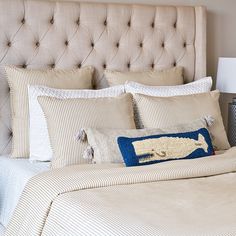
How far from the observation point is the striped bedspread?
161 cm

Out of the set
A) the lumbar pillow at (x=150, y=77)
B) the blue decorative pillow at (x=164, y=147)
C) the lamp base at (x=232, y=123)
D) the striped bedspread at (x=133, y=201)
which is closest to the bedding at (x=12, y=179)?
the striped bedspread at (x=133, y=201)

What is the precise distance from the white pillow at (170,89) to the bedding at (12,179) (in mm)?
703

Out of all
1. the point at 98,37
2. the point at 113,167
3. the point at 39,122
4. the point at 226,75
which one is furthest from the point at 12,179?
the point at 226,75

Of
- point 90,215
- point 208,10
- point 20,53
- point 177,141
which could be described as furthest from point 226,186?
point 208,10

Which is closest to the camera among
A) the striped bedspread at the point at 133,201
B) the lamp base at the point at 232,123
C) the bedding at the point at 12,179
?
the striped bedspread at the point at 133,201

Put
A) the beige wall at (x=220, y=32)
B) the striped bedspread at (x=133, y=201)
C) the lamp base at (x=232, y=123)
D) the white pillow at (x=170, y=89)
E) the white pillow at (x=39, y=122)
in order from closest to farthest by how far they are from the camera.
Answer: the striped bedspread at (x=133, y=201) → the white pillow at (x=39, y=122) → the white pillow at (x=170, y=89) → the lamp base at (x=232, y=123) → the beige wall at (x=220, y=32)

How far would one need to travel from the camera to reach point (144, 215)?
1.69m

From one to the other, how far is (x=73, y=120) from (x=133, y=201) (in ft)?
2.55

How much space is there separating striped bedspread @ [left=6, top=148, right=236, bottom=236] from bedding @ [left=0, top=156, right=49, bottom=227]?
0.25 metres

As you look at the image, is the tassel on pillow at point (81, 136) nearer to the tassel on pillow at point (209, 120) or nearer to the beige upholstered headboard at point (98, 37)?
the beige upholstered headboard at point (98, 37)

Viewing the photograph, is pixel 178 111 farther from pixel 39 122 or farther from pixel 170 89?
pixel 39 122

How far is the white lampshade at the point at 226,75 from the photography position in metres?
3.33

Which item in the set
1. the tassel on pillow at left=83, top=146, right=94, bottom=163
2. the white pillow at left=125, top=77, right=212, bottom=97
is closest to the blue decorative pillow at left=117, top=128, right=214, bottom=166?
the tassel on pillow at left=83, top=146, right=94, bottom=163

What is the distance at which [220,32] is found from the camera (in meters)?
3.64
